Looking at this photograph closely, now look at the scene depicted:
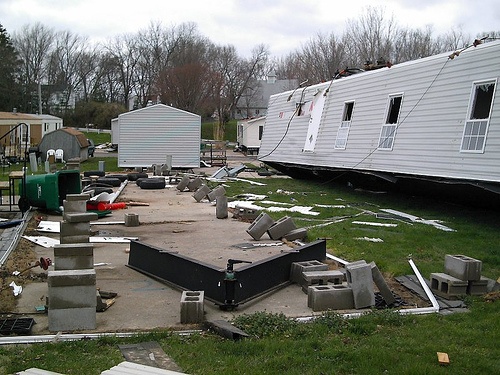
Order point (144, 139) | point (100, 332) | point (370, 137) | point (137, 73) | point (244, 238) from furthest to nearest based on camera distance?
point (137, 73), point (144, 139), point (370, 137), point (244, 238), point (100, 332)

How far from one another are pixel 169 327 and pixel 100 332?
0.66 m

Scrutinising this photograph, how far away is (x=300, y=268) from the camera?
7.61 m

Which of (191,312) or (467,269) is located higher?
(467,269)

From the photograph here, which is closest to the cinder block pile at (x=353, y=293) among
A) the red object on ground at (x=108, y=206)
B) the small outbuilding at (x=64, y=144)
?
the red object on ground at (x=108, y=206)

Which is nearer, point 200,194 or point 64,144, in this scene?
point 200,194

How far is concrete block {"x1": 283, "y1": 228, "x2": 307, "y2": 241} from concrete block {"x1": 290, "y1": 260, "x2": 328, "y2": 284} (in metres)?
2.84

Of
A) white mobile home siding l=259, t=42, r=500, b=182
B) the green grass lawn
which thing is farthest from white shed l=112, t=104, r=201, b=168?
the green grass lawn

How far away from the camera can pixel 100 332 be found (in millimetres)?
5621

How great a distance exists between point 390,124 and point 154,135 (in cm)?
1580

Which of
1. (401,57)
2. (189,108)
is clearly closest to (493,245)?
(401,57)

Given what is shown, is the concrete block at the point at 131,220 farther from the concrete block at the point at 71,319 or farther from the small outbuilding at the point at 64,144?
the small outbuilding at the point at 64,144

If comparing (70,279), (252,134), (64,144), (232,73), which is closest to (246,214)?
(70,279)

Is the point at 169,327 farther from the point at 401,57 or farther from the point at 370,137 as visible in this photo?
the point at 401,57

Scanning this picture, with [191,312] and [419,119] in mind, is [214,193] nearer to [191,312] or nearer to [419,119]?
[419,119]
